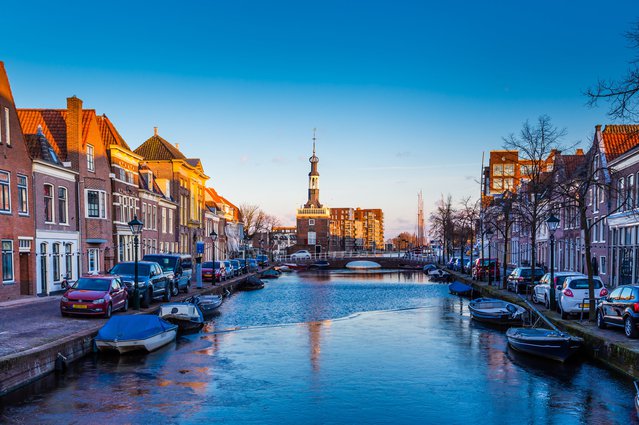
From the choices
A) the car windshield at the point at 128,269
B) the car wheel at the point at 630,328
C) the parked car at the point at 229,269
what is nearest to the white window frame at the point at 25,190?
the car windshield at the point at 128,269

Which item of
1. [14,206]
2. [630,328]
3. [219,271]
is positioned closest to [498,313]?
[630,328]

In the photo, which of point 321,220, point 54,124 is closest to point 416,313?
point 54,124

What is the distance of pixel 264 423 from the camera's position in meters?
13.6

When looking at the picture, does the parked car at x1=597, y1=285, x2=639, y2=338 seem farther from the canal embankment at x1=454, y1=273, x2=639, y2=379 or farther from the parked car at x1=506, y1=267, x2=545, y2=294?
the parked car at x1=506, y1=267, x2=545, y2=294

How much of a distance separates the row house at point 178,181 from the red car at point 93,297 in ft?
119

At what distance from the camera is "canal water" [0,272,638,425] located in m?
14.1

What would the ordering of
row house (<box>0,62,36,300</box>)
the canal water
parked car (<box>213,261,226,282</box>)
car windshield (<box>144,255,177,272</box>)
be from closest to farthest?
the canal water
row house (<box>0,62,36,300</box>)
car windshield (<box>144,255,177,272</box>)
parked car (<box>213,261,226,282</box>)

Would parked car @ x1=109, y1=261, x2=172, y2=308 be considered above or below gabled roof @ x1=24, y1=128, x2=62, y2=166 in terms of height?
below

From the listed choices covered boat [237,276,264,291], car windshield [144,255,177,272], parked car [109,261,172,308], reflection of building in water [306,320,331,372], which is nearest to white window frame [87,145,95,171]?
car windshield [144,255,177,272]

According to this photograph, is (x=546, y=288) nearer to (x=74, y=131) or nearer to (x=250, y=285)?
(x=74, y=131)

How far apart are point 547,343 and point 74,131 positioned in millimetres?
30882

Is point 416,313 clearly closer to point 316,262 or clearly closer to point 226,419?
point 226,419

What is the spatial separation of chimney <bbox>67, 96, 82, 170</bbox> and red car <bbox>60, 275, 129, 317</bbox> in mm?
14582

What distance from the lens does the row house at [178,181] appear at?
62.3m
